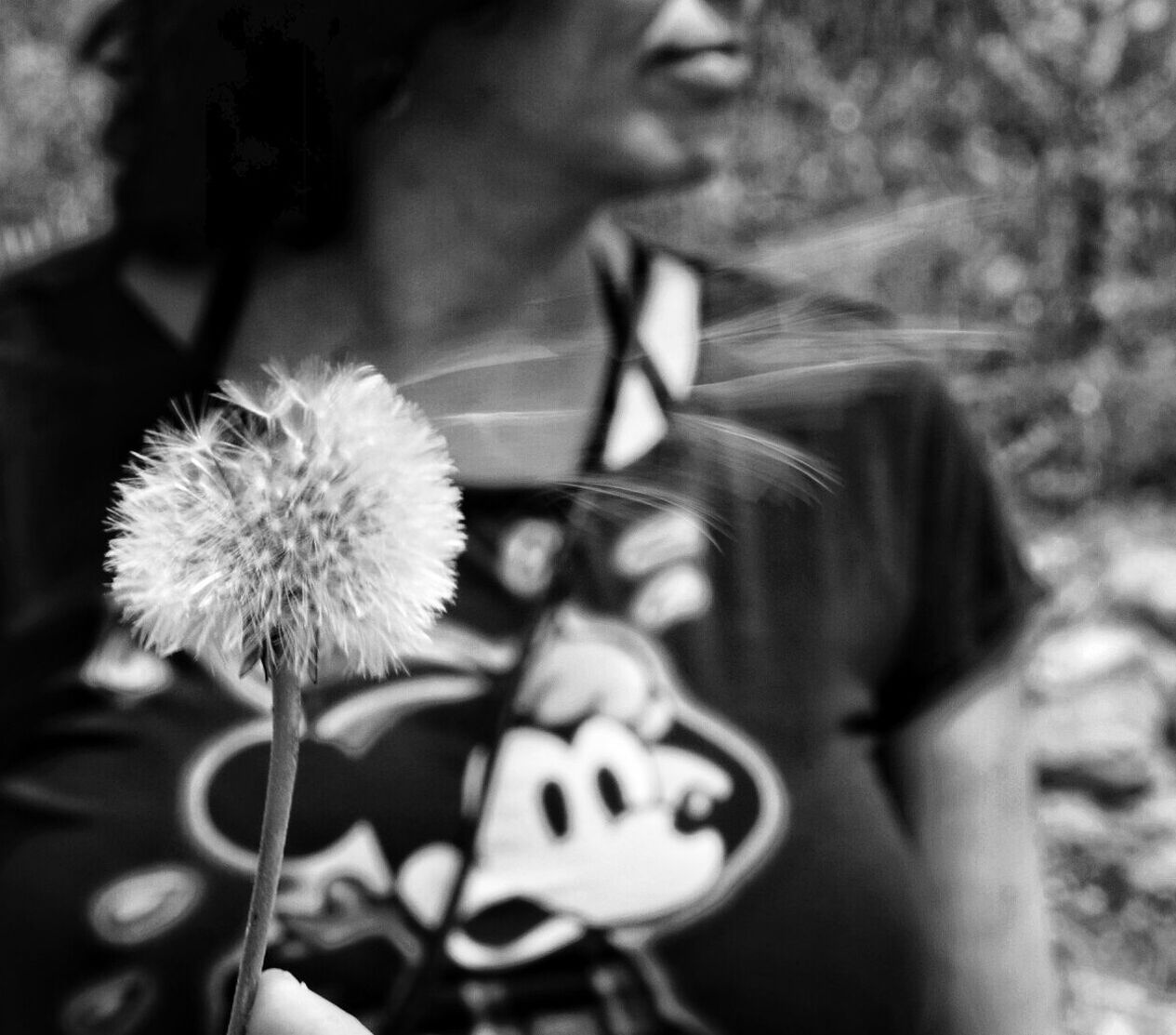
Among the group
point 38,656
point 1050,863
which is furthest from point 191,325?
point 1050,863

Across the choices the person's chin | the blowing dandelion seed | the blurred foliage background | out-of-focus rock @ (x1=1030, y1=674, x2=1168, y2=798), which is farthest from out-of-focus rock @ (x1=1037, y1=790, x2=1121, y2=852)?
the blowing dandelion seed

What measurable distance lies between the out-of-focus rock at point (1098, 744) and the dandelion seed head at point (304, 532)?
151 centimetres

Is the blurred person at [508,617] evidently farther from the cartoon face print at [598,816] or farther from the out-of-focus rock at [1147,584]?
the out-of-focus rock at [1147,584]

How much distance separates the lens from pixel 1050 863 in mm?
1580

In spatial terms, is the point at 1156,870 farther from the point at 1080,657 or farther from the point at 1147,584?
the point at 1147,584

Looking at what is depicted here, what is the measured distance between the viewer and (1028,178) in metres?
2.15

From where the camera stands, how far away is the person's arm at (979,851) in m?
0.76

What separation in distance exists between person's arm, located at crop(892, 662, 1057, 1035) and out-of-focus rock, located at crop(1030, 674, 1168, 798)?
93 cm

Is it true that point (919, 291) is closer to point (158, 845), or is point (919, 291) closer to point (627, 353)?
point (627, 353)

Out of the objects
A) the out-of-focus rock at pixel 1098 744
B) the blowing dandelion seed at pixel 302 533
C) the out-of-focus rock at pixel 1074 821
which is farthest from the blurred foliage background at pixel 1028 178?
the blowing dandelion seed at pixel 302 533

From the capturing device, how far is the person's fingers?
Answer: 276mm

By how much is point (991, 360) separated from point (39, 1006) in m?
1.71

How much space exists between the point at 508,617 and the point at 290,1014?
0.39 meters

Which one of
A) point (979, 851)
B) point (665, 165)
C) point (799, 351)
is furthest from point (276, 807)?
point (979, 851)
